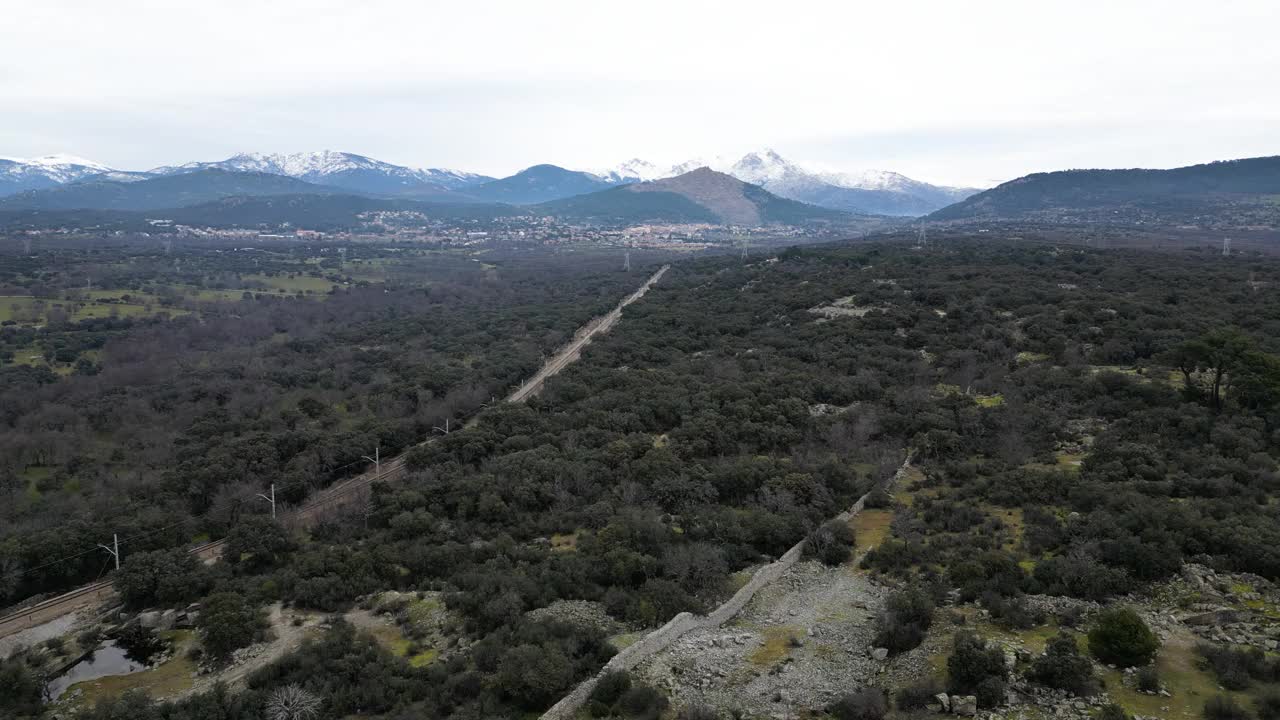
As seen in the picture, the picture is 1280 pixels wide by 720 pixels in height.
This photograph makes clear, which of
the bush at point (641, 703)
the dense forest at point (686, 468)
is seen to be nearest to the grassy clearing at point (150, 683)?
the dense forest at point (686, 468)

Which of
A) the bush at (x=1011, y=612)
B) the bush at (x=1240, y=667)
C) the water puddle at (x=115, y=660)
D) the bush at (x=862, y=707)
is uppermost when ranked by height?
the bush at (x=1240, y=667)

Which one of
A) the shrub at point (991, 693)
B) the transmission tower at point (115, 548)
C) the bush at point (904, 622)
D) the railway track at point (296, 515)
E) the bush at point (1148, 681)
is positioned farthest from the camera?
the transmission tower at point (115, 548)

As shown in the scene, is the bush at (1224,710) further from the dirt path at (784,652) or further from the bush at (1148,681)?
the dirt path at (784,652)

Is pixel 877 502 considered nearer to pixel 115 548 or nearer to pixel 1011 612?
pixel 1011 612

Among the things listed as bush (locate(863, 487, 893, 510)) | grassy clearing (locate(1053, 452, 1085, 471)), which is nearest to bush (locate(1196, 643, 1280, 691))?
bush (locate(863, 487, 893, 510))

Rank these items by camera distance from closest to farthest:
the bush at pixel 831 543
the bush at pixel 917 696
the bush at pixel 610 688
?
the bush at pixel 917 696 → the bush at pixel 610 688 → the bush at pixel 831 543

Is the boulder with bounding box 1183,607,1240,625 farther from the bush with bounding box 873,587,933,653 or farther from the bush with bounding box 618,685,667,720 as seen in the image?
the bush with bounding box 618,685,667,720
